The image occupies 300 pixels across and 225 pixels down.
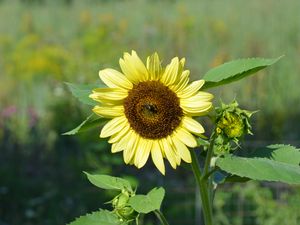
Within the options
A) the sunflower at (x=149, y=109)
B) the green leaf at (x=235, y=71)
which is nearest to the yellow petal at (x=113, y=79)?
the sunflower at (x=149, y=109)

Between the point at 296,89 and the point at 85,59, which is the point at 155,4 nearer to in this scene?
the point at 85,59

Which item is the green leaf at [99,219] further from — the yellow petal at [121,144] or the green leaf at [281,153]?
the green leaf at [281,153]

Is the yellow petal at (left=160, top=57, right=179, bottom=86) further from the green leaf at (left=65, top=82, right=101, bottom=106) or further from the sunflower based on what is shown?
the green leaf at (left=65, top=82, right=101, bottom=106)

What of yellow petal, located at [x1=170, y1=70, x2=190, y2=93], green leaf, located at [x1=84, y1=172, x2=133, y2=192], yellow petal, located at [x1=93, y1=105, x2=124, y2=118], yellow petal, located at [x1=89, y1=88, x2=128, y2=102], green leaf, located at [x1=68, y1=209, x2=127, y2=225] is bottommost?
green leaf, located at [x1=68, y1=209, x2=127, y2=225]

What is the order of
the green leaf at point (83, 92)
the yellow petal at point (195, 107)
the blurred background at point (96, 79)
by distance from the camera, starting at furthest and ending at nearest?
the blurred background at point (96, 79)
the green leaf at point (83, 92)
the yellow petal at point (195, 107)

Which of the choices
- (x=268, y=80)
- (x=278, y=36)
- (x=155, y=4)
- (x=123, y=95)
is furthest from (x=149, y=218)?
(x=155, y=4)

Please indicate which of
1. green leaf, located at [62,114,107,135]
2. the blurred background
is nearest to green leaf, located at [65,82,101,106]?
green leaf, located at [62,114,107,135]
